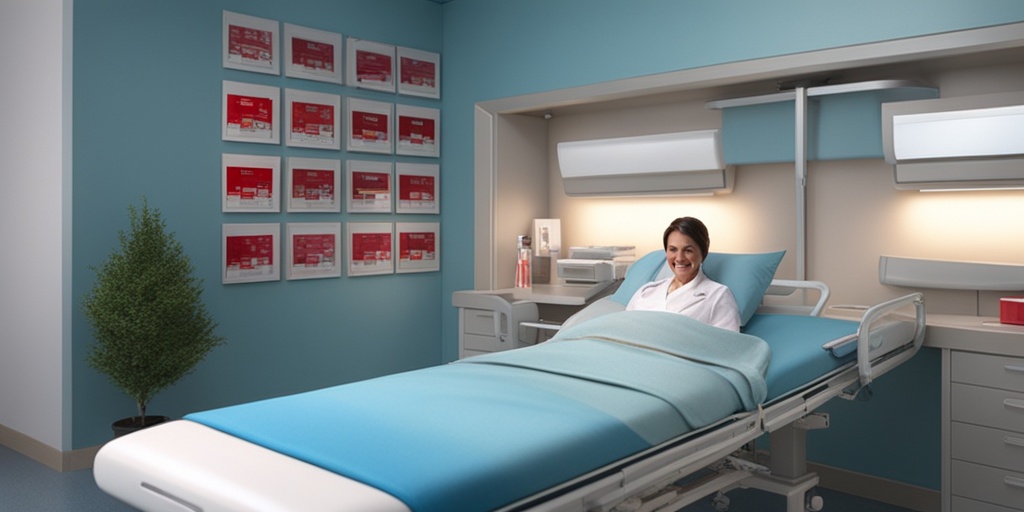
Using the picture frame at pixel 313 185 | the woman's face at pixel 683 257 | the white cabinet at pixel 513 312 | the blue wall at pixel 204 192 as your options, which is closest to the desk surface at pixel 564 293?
the white cabinet at pixel 513 312

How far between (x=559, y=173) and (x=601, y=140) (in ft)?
2.51

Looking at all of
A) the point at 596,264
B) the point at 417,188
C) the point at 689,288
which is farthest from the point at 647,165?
the point at 417,188

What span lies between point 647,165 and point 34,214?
11.1 ft

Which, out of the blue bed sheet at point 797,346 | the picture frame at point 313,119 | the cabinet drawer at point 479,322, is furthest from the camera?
the picture frame at point 313,119

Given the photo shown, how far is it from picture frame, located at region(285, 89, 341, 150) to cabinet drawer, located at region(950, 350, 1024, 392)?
367 centimetres

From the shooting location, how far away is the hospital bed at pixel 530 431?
1.68 m

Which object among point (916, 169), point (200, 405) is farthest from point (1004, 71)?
point (200, 405)

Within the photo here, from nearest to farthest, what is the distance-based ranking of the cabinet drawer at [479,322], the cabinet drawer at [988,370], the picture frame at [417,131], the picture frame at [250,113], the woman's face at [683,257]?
the cabinet drawer at [988,370]
the woman's face at [683,257]
the picture frame at [250,113]
the cabinet drawer at [479,322]
the picture frame at [417,131]

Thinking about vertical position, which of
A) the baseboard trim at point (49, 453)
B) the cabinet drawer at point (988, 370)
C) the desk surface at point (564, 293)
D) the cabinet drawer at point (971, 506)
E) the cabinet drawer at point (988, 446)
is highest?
the desk surface at point (564, 293)

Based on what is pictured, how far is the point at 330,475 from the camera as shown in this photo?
169 cm

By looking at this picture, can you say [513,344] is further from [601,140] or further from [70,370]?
[70,370]

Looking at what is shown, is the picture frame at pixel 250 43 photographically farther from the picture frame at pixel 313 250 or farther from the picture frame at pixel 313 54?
the picture frame at pixel 313 250

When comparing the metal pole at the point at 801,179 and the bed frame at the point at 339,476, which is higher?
the metal pole at the point at 801,179

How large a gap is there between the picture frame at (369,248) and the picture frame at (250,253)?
0.52 m
